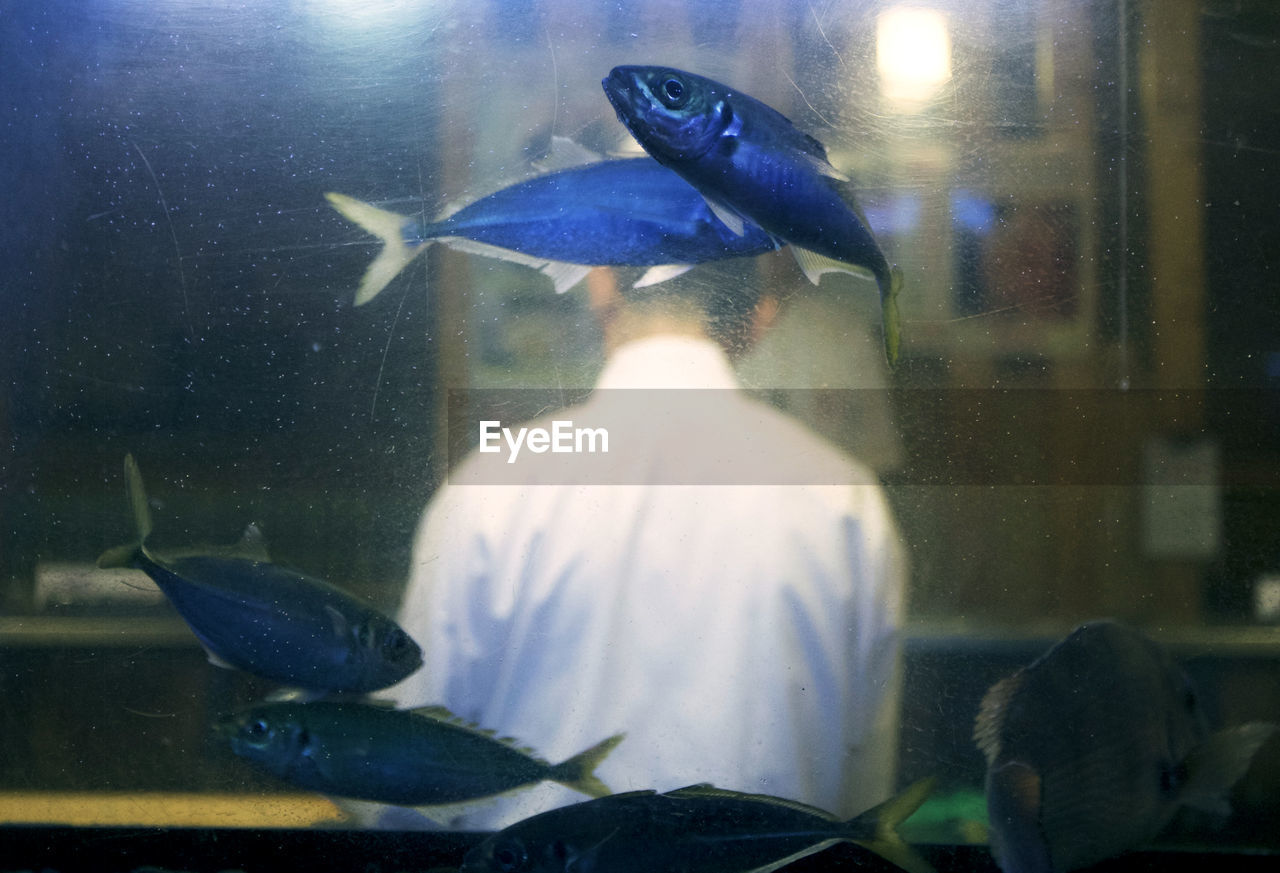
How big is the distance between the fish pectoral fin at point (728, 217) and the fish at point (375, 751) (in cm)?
48

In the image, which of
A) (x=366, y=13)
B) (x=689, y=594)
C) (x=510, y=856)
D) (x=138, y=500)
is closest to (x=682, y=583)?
(x=689, y=594)

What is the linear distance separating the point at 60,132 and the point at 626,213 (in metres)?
0.57

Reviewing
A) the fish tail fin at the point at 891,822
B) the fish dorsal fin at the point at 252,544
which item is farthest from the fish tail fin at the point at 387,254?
the fish tail fin at the point at 891,822

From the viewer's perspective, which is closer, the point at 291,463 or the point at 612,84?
the point at 612,84

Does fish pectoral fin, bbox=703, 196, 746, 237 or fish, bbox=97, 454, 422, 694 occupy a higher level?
fish pectoral fin, bbox=703, 196, 746, 237

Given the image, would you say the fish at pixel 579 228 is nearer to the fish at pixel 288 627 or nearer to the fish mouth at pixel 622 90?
the fish mouth at pixel 622 90

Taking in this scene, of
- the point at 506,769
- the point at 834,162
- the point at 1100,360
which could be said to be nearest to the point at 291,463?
the point at 506,769

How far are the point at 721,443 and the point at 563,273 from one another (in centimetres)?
21

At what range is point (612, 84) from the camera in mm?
539

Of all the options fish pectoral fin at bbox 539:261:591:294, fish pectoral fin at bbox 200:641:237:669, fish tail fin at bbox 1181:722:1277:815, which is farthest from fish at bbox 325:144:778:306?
fish tail fin at bbox 1181:722:1277:815

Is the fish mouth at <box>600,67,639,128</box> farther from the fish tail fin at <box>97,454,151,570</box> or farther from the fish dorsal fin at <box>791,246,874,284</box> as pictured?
the fish tail fin at <box>97,454,151,570</box>

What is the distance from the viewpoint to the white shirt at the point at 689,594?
2.26ft

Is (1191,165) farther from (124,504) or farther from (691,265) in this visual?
(124,504)

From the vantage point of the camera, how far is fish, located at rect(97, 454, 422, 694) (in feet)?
2.09
